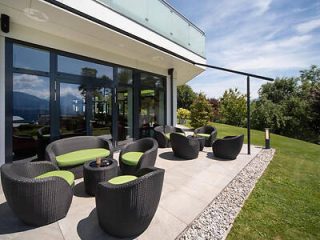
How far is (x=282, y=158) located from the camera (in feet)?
24.5

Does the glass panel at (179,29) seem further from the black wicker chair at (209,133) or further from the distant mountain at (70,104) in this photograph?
the distant mountain at (70,104)

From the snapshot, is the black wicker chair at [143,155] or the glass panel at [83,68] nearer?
the black wicker chair at [143,155]

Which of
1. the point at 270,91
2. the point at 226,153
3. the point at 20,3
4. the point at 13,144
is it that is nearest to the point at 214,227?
the point at 226,153

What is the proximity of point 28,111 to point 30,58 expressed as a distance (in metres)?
1.42

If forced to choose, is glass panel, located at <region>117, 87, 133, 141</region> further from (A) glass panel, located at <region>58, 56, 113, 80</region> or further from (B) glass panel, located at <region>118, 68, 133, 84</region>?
(A) glass panel, located at <region>58, 56, 113, 80</region>

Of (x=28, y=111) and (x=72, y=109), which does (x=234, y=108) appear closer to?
(x=72, y=109)

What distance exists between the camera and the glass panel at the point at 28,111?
17.1ft

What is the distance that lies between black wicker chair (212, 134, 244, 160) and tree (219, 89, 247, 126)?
57.8 feet

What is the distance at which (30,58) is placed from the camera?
532cm

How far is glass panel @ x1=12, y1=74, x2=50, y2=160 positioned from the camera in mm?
5203

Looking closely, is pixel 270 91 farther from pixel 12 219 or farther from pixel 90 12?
pixel 12 219

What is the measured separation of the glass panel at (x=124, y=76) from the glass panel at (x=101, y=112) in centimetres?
76

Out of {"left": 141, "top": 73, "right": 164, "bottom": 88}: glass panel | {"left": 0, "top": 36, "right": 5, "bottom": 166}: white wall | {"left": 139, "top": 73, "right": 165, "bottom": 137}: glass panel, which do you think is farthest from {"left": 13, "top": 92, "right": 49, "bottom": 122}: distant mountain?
{"left": 141, "top": 73, "right": 164, "bottom": 88}: glass panel

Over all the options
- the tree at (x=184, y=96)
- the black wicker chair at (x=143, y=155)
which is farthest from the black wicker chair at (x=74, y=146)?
the tree at (x=184, y=96)
